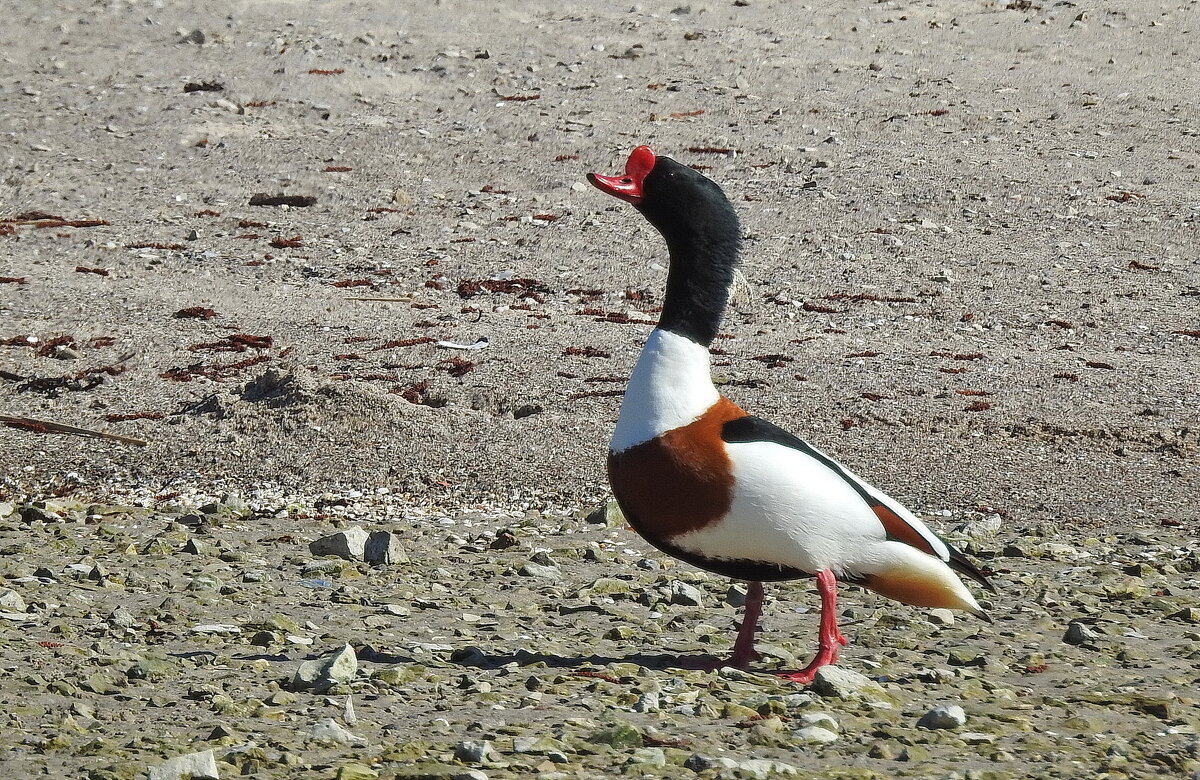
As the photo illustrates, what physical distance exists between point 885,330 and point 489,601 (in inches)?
225

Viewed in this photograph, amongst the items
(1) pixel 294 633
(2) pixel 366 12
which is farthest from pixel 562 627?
(2) pixel 366 12

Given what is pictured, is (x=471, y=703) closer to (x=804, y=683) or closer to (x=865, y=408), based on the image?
(x=804, y=683)

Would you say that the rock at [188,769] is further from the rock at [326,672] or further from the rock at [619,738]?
the rock at [619,738]

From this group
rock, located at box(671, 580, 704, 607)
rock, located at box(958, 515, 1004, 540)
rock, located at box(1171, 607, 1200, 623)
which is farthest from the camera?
rock, located at box(958, 515, 1004, 540)

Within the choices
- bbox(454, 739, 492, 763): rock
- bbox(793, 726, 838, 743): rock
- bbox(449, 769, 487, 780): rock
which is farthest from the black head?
bbox(449, 769, 487, 780): rock

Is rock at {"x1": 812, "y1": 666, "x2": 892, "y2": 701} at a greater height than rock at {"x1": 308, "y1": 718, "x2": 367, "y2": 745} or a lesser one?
greater

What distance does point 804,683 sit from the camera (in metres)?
4.88

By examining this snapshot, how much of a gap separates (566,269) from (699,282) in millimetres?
7076

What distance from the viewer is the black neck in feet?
17.2

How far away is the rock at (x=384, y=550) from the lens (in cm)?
657

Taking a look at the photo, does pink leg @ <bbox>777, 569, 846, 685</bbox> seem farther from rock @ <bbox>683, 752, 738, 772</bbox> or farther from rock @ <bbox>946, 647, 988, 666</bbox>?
rock @ <bbox>683, 752, 738, 772</bbox>

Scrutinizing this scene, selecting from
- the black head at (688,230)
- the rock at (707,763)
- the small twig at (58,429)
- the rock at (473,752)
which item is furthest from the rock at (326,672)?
the small twig at (58,429)

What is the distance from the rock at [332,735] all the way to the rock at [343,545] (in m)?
2.39

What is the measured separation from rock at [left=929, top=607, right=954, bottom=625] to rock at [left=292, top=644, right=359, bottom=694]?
7.82ft
